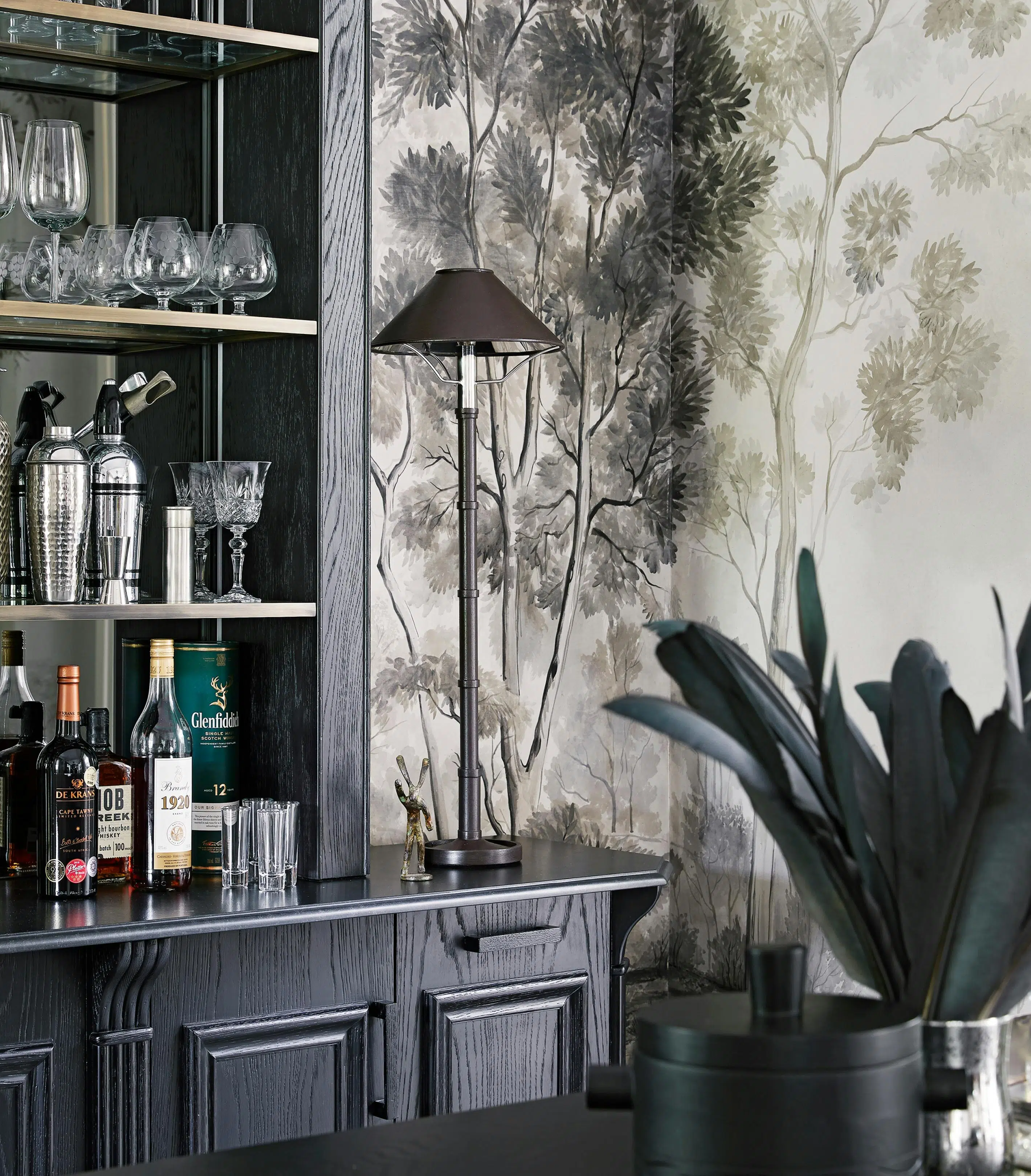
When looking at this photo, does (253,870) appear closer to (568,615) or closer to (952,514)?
(568,615)

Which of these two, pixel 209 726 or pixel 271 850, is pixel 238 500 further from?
pixel 271 850

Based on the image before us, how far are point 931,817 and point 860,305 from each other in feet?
7.07

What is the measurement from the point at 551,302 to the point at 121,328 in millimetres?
997

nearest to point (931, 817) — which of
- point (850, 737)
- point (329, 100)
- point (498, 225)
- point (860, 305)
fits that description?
point (850, 737)

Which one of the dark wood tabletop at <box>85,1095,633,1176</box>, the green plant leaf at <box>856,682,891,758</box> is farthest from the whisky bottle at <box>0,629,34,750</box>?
the green plant leaf at <box>856,682,891,758</box>

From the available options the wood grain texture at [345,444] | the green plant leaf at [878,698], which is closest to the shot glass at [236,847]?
the wood grain texture at [345,444]

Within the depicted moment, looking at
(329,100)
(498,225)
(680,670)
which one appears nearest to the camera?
(680,670)

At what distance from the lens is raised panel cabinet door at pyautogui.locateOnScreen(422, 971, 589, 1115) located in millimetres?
2301

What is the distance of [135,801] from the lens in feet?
7.32

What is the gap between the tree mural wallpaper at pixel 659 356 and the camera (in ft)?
9.14

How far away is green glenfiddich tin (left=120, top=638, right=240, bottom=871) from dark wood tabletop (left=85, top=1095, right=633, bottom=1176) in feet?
4.41

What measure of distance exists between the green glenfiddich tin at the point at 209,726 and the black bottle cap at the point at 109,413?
336 mm

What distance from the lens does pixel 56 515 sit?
2232 millimetres

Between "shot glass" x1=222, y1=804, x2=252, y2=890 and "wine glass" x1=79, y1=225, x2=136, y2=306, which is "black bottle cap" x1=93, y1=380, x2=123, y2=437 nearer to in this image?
"wine glass" x1=79, y1=225, x2=136, y2=306
